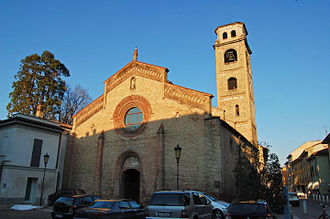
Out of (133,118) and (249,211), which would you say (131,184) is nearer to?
(133,118)

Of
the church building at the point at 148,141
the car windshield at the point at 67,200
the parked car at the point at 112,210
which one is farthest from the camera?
the church building at the point at 148,141

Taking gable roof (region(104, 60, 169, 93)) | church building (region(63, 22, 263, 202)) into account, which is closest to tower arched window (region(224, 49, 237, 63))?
church building (region(63, 22, 263, 202))

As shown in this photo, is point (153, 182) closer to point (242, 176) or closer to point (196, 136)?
point (196, 136)

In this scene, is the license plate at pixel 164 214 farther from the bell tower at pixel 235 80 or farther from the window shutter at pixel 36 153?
the bell tower at pixel 235 80

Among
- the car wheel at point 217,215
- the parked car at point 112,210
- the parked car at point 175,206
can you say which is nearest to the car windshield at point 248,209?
the parked car at point 175,206

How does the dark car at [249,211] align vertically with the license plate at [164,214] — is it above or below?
above

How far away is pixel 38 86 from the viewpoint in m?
31.7

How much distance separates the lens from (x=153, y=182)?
20.9 m

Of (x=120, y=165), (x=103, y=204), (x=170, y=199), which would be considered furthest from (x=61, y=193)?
(x=170, y=199)

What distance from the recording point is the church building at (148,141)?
64.4ft

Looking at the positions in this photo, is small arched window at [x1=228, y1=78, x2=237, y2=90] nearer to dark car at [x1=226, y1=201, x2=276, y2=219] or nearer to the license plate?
dark car at [x1=226, y1=201, x2=276, y2=219]

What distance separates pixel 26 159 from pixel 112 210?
16136 millimetres

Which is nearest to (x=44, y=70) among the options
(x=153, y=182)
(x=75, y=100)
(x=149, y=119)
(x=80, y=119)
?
(x=75, y=100)

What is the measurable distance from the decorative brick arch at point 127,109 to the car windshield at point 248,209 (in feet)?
47.1
